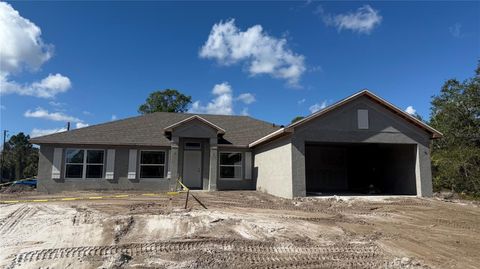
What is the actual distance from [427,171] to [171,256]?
1428 centimetres

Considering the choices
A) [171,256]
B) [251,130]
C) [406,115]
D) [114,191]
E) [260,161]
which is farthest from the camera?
[251,130]

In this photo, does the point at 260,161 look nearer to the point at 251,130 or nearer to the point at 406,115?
the point at 251,130

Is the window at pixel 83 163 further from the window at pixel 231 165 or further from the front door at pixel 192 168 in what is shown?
the window at pixel 231 165

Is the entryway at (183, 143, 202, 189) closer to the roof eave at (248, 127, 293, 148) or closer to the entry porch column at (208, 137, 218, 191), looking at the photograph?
the entry porch column at (208, 137, 218, 191)

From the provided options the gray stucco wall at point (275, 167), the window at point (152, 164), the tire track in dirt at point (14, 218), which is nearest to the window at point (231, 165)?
the gray stucco wall at point (275, 167)

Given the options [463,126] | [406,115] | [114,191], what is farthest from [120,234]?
[463,126]

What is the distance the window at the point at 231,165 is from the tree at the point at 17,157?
45537 mm

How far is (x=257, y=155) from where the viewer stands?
65.4 ft

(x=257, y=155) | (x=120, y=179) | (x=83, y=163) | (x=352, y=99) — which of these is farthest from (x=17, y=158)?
(x=352, y=99)

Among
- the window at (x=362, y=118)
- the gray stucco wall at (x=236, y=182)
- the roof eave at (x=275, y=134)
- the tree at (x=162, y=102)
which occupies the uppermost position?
the tree at (x=162, y=102)

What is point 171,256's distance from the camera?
642 cm

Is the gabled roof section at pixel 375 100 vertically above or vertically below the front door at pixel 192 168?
above

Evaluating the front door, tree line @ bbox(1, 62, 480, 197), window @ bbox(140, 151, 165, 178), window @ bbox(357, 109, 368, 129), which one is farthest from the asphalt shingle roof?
tree line @ bbox(1, 62, 480, 197)

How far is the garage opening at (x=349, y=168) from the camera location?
19153mm
